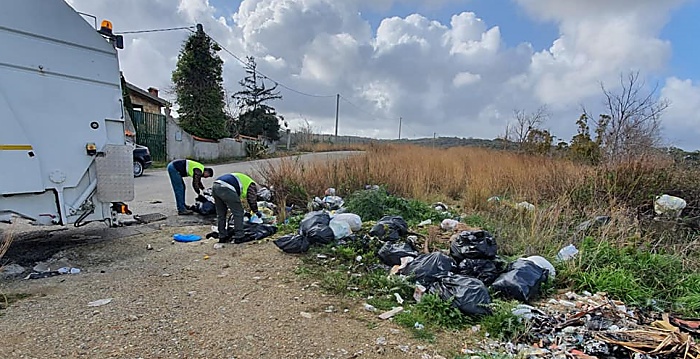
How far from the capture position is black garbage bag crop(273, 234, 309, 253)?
4711 millimetres

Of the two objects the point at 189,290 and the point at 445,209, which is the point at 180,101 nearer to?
the point at 445,209

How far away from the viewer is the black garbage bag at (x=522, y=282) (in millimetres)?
3412

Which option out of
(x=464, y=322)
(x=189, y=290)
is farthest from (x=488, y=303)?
(x=189, y=290)

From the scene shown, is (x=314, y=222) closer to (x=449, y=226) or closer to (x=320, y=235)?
(x=320, y=235)

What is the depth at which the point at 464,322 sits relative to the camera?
3.05m

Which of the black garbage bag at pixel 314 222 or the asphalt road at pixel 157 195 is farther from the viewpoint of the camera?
the asphalt road at pixel 157 195

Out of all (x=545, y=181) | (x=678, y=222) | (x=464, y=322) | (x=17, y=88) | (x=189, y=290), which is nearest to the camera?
(x=464, y=322)

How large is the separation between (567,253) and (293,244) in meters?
3.06

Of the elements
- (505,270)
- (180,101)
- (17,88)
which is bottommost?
(505,270)

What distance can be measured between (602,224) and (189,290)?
198 inches

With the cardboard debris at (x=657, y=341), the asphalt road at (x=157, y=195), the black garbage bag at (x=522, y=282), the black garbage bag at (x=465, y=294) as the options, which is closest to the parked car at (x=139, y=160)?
the asphalt road at (x=157, y=195)

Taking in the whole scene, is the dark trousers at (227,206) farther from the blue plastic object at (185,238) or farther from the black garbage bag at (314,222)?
the black garbage bag at (314,222)

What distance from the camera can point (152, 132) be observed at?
1673 centimetres

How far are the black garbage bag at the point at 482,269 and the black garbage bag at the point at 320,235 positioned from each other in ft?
5.46
